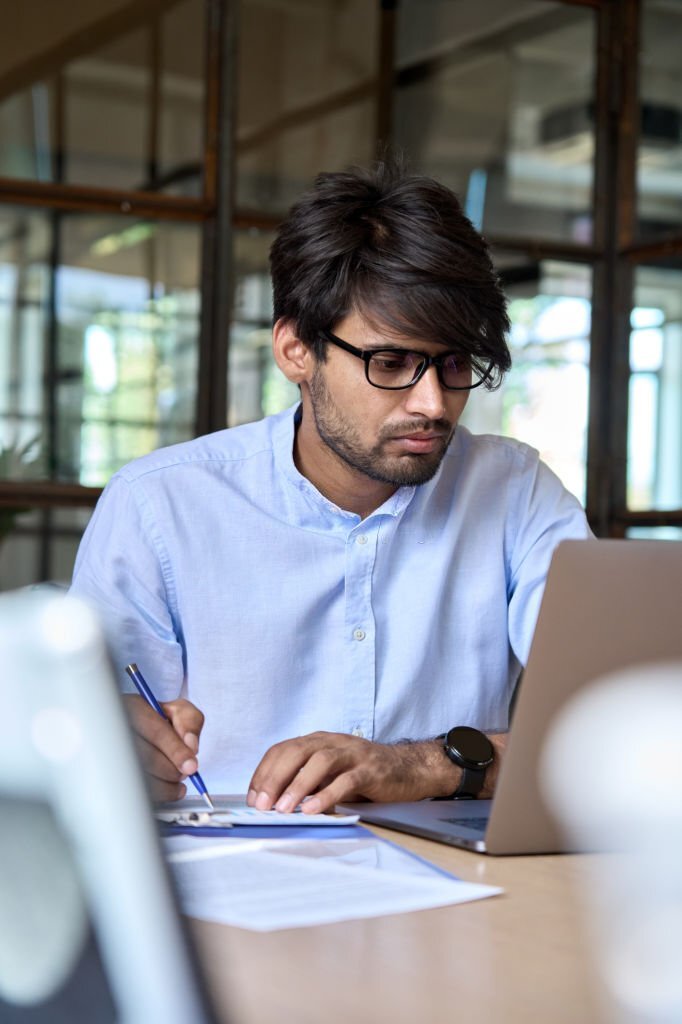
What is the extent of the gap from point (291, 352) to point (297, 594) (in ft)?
1.42

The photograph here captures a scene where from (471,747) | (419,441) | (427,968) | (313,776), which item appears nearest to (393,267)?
(419,441)

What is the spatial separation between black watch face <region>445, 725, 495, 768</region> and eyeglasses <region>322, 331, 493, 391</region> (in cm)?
53

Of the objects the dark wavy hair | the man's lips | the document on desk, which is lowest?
the document on desk

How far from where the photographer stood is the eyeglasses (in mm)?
1910

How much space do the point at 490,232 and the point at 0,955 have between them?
3152 millimetres

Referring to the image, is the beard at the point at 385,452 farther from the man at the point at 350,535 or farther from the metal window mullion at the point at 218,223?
the metal window mullion at the point at 218,223

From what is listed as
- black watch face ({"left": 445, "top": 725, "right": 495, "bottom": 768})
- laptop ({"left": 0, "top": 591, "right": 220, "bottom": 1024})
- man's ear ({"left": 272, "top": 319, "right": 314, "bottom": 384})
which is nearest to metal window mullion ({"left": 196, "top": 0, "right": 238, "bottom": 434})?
man's ear ({"left": 272, "top": 319, "right": 314, "bottom": 384})

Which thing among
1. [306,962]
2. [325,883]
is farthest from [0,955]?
[325,883]

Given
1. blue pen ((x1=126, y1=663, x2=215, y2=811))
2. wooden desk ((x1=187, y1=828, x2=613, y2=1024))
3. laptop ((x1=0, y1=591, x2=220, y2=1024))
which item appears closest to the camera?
laptop ((x1=0, y1=591, x2=220, y2=1024))

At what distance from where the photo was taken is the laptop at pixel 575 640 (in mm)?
1153

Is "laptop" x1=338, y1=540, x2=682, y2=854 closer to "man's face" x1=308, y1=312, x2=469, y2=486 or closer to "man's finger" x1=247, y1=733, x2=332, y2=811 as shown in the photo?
"man's finger" x1=247, y1=733, x2=332, y2=811

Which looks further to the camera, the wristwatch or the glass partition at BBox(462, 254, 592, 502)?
the glass partition at BBox(462, 254, 592, 502)

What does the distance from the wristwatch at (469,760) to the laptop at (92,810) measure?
1.24m

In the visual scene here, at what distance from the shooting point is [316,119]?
3.30 m
